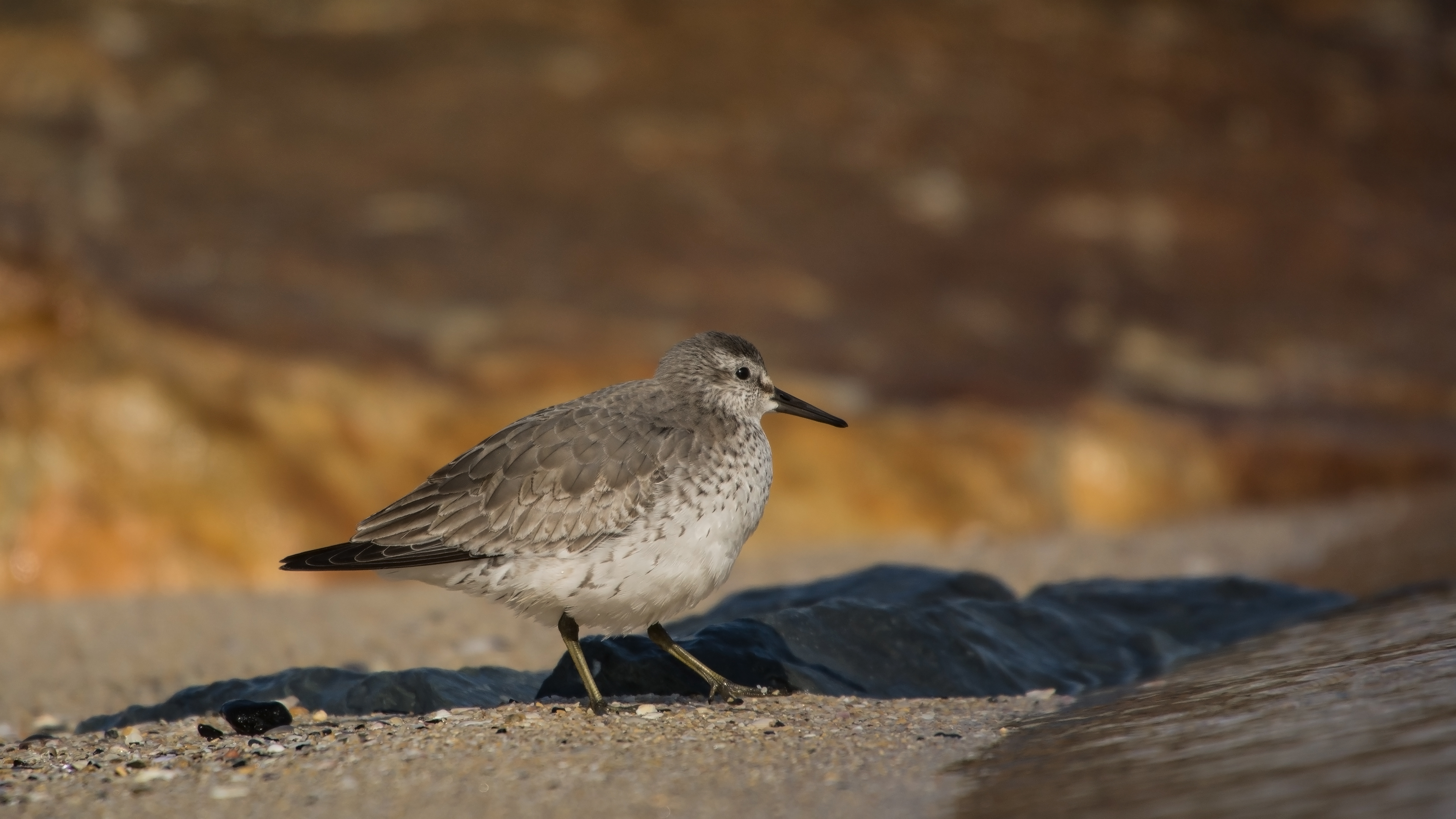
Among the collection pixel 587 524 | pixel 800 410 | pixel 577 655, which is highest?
pixel 800 410

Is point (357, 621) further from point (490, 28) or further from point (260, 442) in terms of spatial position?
point (490, 28)

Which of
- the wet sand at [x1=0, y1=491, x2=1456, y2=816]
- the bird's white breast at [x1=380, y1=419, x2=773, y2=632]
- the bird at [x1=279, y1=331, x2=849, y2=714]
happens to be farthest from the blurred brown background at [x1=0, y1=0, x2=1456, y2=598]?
the bird's white breast at [x1=380, y1=419, x2=773, y2=632]

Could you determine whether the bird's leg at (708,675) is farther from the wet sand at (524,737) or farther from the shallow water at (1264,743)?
the shallow water at (1264,743)

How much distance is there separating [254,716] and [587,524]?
124 cm

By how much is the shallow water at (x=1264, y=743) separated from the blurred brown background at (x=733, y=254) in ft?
12.1

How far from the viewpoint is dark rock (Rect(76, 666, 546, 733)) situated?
4895 millimetres

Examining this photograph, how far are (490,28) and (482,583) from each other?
966cm

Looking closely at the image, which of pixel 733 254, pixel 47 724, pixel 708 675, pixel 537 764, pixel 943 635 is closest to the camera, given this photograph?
pixel 537 764

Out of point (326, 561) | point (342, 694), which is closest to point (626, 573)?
point (326, 561)

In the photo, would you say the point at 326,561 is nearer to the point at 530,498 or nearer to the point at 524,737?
the point at 530,498

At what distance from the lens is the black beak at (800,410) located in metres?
5.82

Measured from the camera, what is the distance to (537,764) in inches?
157

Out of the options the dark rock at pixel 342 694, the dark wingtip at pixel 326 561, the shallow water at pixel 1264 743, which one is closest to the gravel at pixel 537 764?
the dark rock at pixel 342 694

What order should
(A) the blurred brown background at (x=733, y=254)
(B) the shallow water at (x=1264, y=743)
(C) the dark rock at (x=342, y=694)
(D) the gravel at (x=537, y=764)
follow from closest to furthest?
1. (B) the shallow water at (x=1264, y=743)
2. (D) the gravel at (x=537, y=764)
3. (C) the dark rock at (x=342, y=694)
4. (A) the blurred brown background at (x=733, y=254)
